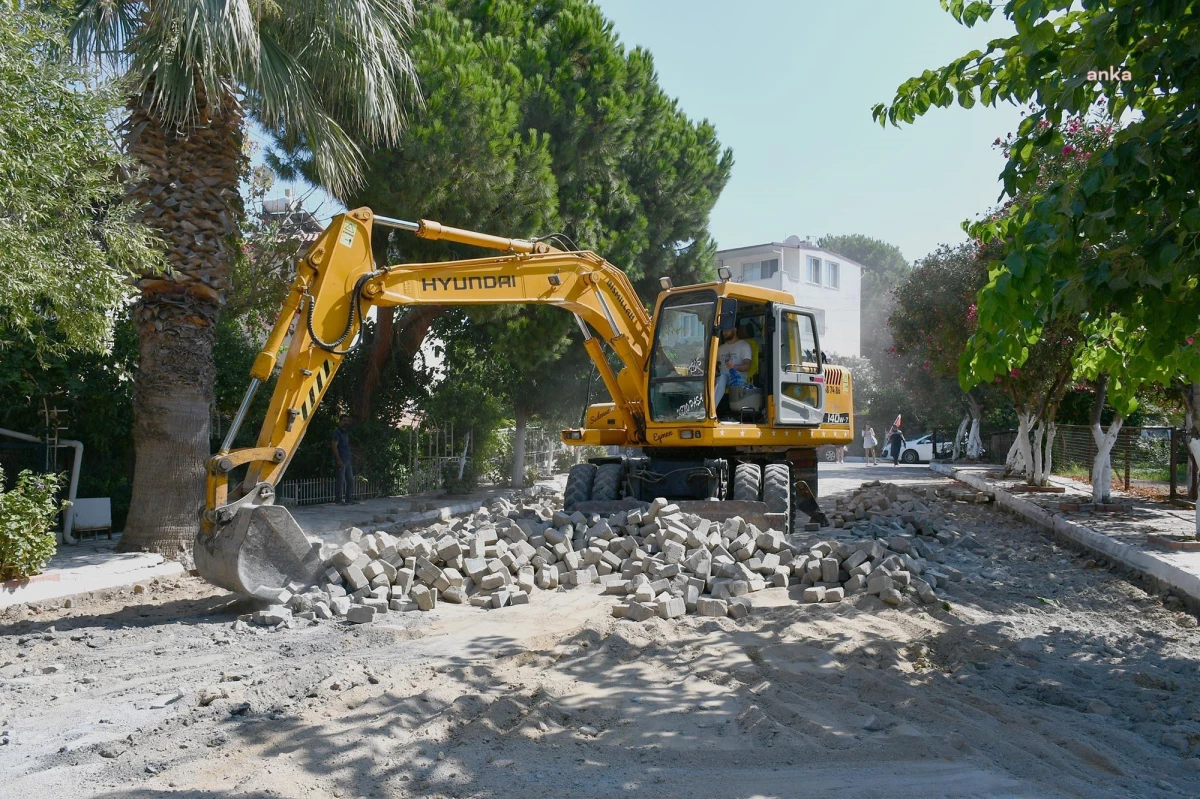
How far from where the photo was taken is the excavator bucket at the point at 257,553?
770 cm

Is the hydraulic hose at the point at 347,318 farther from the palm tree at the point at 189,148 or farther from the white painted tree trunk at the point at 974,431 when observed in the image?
the white painted tree trunk at the point at 974,431

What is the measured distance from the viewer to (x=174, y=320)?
34.7 ft

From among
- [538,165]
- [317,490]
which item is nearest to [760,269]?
[538,165]

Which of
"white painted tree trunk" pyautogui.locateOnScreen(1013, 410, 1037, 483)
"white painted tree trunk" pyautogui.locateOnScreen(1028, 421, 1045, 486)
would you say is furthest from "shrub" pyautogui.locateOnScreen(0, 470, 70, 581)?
"white painted tree trunk" pyautogui.locateOnScreen(1013, 410, 1037, 483)

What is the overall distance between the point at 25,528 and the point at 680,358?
7.59 metres

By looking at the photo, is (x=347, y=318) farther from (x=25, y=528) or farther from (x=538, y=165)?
(x=538, y=165)

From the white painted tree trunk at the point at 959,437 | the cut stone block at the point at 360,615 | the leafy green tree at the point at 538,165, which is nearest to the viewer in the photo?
the cut stone block at the point at 360,615

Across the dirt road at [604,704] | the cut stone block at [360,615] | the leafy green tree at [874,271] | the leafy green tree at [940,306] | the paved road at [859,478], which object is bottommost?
the dirt road at [604,704]

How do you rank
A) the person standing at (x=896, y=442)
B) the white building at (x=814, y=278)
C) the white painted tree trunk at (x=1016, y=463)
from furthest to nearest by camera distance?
the white building at (x=814, y=278) → the person standing at (x=896, y=442) → the white painted tree trunk at (x=1016, y=463)

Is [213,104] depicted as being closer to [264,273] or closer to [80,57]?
[80,57]

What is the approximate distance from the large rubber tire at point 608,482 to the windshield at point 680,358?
1151mm

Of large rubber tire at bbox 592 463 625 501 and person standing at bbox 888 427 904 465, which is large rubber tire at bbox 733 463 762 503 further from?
person standing at bbox 888 427 904 465

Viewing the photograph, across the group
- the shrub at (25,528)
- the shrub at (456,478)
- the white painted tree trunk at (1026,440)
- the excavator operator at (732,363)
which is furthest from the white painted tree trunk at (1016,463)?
the shrub at (25,528)

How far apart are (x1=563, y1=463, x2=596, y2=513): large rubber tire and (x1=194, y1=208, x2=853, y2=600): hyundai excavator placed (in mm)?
25
